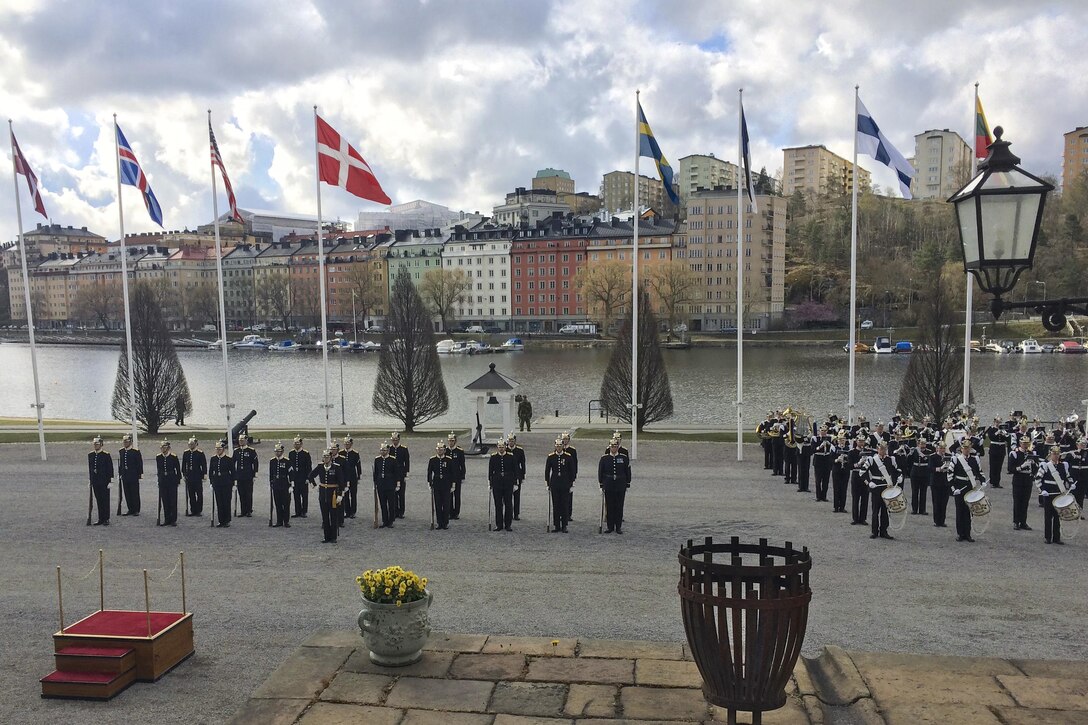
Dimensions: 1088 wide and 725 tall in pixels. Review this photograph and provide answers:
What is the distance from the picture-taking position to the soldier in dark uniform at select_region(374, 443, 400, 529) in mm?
15195

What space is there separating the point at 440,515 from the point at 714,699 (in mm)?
10285

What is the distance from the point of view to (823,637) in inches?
343

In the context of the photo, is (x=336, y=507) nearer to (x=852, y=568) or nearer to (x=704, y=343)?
(x=852, y=568)

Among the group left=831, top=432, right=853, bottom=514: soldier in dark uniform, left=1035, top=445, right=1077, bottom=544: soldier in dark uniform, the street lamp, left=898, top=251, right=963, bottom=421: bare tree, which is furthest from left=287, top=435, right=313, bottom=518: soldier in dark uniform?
left=898, top=251, right=963, bottom=421: bare tree

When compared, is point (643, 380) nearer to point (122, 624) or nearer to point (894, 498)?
point (894, 498)

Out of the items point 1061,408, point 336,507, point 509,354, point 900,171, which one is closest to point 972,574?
point 336,507

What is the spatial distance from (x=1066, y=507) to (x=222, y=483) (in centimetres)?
1540

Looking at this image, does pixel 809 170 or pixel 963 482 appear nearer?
pixel 963 482

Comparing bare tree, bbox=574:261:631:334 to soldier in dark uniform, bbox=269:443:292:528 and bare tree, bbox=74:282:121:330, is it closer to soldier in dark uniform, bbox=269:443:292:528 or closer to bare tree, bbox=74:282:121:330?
soldier in dark uniform, bbox=269:443:292:528

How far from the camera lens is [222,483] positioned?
619 inches

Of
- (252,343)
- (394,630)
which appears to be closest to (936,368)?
(394,630)

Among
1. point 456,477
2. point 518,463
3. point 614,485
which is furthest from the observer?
point 456,477

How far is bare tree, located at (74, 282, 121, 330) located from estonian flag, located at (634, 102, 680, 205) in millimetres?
142245

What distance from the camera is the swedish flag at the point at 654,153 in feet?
67.2
